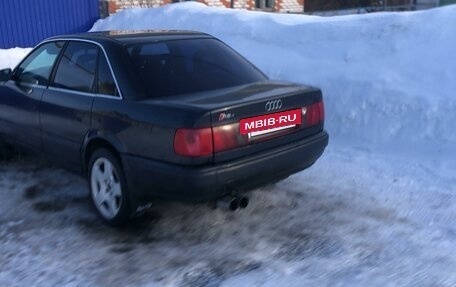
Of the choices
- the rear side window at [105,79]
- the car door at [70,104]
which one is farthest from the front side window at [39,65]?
the rear side window at [105,79]

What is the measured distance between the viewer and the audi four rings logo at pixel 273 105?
391 cm

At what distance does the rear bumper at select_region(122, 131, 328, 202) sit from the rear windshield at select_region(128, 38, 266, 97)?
0.59m

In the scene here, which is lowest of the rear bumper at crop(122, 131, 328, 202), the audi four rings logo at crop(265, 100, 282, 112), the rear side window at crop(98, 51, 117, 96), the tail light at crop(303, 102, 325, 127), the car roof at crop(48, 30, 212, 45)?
the rear bumper at crop(122, 131, 328, 202)

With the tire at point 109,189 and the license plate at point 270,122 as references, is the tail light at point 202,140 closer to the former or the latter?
the license plate at point 270,122

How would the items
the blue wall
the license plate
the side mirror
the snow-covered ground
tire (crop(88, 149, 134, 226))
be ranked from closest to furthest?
the snow-covered ground, the license plate, tire (crop(88, 149, 134, 226)), the side mirror, the blue wall

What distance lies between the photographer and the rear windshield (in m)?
4.09

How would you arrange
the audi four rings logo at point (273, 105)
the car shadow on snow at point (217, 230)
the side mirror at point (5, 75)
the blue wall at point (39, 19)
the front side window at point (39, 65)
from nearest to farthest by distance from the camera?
the car shadow on snow at point (217, 230) < the audi four rings logo at point (273, 105) < the front side window at point (39, 65) < the side mirror at point (5, 75) < the blue wall at point (39, 19)

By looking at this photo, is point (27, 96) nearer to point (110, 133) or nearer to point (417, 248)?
point (110, 133)

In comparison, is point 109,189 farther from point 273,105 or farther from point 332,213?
point 332,213

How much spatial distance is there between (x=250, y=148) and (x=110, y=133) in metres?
1.06

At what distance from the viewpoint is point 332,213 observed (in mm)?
4352

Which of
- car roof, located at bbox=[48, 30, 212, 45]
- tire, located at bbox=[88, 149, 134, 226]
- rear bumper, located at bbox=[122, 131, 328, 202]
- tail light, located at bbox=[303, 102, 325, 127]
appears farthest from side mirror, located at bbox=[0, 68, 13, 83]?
tail light, located at bbox=[303, 102, 325, 127]

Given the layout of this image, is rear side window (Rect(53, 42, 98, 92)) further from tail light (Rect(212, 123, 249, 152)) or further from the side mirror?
tail light (Rect(212, 123, 249, 152))

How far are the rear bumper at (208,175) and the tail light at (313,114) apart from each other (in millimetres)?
218
